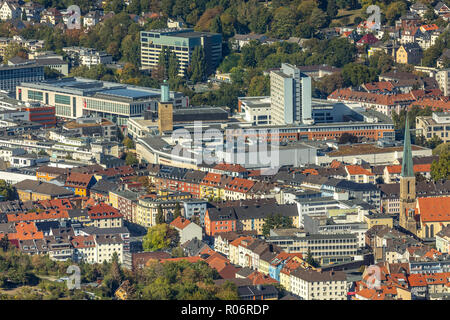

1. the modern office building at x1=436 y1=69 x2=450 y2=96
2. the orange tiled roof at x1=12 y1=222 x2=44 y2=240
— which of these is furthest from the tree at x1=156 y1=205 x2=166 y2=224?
the modern office building at x1=436 y1=69 x2=450 y2=96

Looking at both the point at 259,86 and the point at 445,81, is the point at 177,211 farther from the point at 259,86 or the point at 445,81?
the point at 445,81

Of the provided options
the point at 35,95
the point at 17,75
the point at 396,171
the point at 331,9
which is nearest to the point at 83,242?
the point at 396,171

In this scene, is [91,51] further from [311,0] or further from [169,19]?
[311,0]

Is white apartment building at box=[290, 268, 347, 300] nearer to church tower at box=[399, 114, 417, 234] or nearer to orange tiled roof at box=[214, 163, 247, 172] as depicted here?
church tower at box=[399, 114, 417, 234]

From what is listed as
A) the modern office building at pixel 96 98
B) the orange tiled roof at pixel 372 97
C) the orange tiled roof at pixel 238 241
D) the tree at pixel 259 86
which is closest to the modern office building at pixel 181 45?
the modern office building at pixel 96 98

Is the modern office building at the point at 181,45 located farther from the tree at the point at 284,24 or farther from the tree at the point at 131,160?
the tree at the point at 131,160

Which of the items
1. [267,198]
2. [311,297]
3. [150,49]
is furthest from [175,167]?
[150,49]
